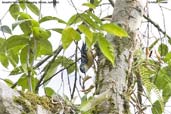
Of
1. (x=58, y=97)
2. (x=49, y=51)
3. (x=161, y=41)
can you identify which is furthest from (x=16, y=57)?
(x=161, y=41)

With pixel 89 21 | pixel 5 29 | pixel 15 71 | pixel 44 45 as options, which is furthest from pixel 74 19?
pixel 15 71

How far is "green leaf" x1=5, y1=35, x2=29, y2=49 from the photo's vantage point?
1173 millimetres

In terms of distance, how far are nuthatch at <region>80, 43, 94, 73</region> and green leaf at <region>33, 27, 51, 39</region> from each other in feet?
0.49

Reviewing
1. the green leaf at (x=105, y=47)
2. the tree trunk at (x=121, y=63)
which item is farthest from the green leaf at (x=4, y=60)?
the green leaf at (x=105, y=47)

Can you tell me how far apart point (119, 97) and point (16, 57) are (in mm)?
443

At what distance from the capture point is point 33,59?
1.19 meters

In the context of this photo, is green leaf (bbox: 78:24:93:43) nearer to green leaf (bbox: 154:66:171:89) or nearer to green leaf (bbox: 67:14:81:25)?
green leaf (bbox: 67:14:81:25)

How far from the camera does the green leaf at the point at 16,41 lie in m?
1.17

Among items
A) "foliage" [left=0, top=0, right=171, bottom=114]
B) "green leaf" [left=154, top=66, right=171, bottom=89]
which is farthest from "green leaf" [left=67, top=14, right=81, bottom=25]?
"green leaf" [left=154, top=66, right=171, bottom=89]

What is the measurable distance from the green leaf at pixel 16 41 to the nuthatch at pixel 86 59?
191mm

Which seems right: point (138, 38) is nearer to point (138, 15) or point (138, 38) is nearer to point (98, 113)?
point (138, 15)

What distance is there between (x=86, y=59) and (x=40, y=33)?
7.2 inches

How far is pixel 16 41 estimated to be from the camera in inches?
46.6

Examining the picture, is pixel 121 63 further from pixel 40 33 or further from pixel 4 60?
pixel 4 60
